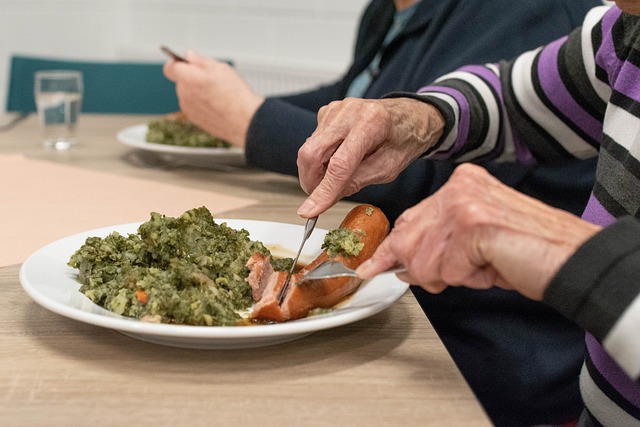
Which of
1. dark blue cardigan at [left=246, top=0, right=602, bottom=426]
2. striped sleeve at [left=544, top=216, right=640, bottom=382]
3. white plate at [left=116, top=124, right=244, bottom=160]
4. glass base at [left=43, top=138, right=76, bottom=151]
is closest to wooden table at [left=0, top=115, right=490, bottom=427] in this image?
striped sleeve at [left=544, top=216, right=640, bottom=382]

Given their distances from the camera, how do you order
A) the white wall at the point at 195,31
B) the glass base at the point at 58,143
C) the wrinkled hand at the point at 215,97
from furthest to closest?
the white wall at the point at 195,31, the glass base at the point at 58,143, the wrinkled hand at the point at 215,97

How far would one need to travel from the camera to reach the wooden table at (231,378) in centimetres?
64

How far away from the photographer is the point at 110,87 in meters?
2.62

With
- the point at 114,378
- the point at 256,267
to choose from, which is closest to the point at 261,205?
the point at 256,267

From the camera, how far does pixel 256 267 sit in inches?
33.8

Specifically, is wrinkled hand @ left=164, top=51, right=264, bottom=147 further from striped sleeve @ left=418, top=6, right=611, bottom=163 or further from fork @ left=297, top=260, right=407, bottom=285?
fork @ left=297, top=260, right=407, bottom=285

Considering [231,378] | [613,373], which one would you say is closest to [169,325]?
[231,378]

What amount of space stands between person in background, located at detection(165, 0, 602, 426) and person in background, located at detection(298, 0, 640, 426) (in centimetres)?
8

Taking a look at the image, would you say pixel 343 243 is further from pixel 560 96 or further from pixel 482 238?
pixel 560 96

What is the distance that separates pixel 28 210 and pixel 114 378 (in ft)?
2.13

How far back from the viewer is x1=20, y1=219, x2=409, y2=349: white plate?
2.30 ft

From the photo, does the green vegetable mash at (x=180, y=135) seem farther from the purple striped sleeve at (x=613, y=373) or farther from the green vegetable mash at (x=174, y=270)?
the purple striped sleeve at (x=613, y=373)

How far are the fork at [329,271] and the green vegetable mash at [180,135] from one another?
88cm

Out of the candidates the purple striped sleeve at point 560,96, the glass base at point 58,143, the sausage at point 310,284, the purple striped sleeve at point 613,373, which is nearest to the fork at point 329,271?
the sausage at point 310,284
